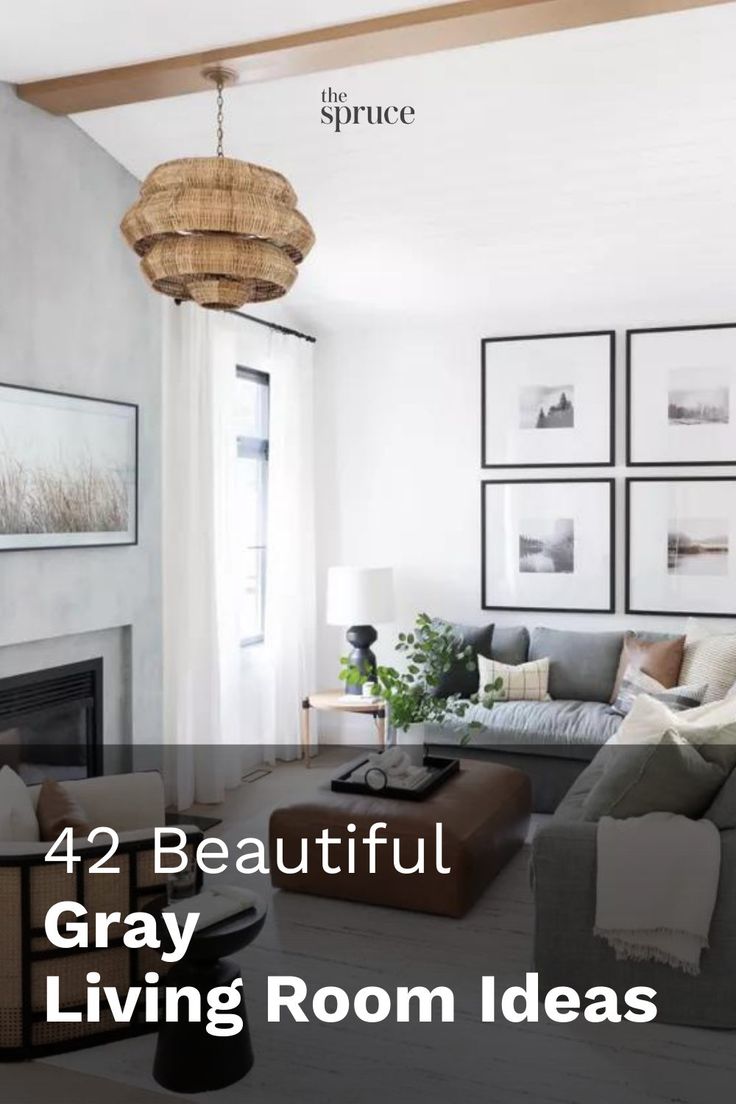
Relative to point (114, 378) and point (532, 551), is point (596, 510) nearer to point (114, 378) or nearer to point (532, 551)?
Answer: point (532, 551)

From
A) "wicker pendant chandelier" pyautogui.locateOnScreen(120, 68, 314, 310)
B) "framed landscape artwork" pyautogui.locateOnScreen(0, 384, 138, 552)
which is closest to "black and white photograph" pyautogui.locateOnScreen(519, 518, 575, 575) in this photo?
"framed landscape artwork" pyautogui.locateOnScreen(0, 384, 138, 552)

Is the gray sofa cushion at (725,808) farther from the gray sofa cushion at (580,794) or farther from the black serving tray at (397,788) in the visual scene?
the black serving tray at (397,788)

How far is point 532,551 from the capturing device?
20.7 ft

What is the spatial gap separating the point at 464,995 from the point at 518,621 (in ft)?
10.8

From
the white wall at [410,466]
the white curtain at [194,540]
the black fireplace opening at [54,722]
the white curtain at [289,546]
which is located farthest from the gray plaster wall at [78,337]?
the white wall at [410,466]

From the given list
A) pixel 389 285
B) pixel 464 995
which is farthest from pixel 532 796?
pixel 389 285

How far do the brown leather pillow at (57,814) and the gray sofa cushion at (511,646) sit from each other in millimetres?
3078

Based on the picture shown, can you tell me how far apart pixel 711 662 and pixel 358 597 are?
1.93m

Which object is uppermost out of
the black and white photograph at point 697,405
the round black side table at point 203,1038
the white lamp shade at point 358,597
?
the black and white photograph at point 697,405

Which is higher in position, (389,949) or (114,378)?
(114,378)

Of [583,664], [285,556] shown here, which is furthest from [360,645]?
[583,664]

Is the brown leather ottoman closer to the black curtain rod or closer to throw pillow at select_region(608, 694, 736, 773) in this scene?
throw pillow at select_region(608, 694, 736, 773)

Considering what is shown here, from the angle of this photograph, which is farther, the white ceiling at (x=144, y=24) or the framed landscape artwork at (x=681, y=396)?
the framed landscape artwork at (x=681, y=396)

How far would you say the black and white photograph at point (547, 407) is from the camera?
625 centimetres
